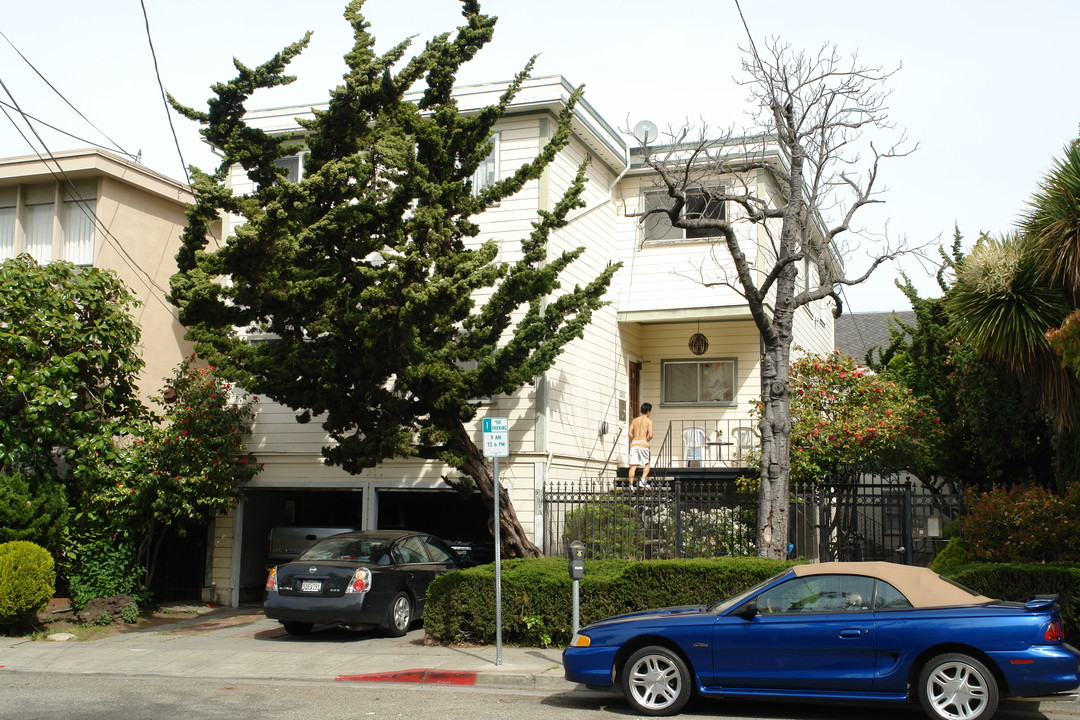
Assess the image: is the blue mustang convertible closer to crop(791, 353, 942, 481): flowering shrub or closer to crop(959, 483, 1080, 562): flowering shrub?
crop(959, 483, 1080, 562): flowering shrub

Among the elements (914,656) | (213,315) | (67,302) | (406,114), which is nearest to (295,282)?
(213,315)

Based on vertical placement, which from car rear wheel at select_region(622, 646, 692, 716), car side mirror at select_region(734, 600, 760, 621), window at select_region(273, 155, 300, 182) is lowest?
car rear wheel at select_region(622, 646, 692, 716)

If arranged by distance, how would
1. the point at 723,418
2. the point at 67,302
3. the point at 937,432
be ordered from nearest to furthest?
the point at 67,302 → the point at 937,432 → the point at 723,418

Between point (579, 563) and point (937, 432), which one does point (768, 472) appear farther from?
point (937, 432)

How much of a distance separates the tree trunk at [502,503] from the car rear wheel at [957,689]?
24.8 ft

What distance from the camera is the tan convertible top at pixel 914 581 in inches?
328

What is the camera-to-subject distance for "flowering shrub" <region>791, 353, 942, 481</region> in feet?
52.8

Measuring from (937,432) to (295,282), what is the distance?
1053 centimetres

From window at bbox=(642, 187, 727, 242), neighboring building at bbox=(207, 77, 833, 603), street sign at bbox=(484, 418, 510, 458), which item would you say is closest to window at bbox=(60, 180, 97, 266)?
neighboring building at bbox=(207, 77, 833, 603)

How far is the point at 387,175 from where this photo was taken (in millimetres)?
13438

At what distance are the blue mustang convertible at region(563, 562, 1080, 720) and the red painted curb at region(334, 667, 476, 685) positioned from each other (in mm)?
1837

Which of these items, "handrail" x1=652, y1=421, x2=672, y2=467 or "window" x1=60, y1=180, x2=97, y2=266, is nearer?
"window" x1=60, y1=180, x2=97, y2=266

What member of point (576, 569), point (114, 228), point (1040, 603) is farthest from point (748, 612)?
point (114, 228)

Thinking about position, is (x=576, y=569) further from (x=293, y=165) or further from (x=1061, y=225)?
(x=293, y=165)
